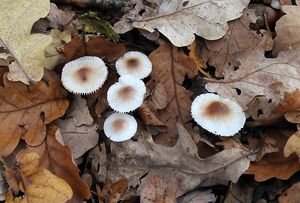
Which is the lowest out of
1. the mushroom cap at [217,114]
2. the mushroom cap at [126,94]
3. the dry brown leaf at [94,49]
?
the mushroom cap at [217,114]

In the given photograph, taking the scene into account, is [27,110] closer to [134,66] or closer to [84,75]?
[84,75]

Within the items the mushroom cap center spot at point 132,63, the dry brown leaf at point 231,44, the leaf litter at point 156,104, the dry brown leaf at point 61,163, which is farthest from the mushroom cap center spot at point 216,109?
the dry brown leaf at point 61,163

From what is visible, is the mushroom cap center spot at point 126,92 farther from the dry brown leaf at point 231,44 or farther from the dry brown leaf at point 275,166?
the dry brown leaf at point 275,166

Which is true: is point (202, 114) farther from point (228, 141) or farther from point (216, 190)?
point (216, 190)

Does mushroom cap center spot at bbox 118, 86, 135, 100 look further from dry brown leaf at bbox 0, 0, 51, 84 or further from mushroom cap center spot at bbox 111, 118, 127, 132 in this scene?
dry brown leaf at bbox 0, 0, 51, 84

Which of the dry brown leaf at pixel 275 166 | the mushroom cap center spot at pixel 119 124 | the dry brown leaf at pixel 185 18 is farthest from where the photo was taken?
the dry brown leaf at pixel 185 18

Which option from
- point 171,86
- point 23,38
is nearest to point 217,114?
point 171,86

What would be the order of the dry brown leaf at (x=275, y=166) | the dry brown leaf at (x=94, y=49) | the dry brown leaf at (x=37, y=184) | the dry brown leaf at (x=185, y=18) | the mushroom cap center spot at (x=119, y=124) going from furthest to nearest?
the dry brown leaf at (x=185, y=18) < the dry brown leaf at (x=94, y=49) < the mushroom cap center spot at (x=119, y=124) < the dry brown leaf at (x=275, y=166) < the dry brown leaf at (x=37, y=184)
